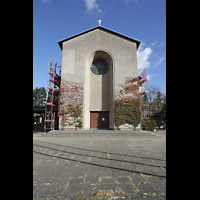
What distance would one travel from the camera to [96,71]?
696 inches

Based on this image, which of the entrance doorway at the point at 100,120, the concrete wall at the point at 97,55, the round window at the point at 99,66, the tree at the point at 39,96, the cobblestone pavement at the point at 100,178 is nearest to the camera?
the cobblestone pavement at the point at 100,178

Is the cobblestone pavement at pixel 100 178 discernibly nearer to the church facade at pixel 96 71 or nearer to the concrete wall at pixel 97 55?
the church facade at pixel 96 71

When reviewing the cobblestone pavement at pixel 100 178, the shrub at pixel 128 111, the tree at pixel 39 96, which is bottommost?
the cobblestone pavement at pixel 100 178

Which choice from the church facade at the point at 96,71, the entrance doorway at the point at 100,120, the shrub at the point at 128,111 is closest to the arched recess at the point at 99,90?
the church facade at the point at 96,71

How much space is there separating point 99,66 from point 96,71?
80cm

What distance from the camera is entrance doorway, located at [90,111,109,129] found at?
54.8 ft

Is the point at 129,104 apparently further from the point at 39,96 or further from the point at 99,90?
the point at 39,96

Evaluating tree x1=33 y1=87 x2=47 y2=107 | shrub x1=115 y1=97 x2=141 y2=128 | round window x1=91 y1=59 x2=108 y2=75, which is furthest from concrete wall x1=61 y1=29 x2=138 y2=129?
tree x1=33 y1=87 x2=47 y2=107

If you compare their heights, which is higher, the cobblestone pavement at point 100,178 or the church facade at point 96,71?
the church facade at point 96,71

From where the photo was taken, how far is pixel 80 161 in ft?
16.8

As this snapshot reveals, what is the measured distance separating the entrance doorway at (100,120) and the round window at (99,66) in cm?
546

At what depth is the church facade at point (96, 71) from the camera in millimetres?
15312
